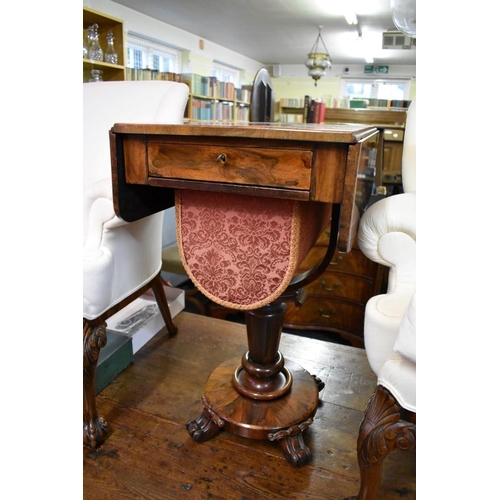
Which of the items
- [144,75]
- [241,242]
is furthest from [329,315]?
[144,75]

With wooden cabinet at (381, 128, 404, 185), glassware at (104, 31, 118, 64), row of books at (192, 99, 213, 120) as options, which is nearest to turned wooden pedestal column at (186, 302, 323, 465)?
wooden cabinet at (381, 128, 404, 185)

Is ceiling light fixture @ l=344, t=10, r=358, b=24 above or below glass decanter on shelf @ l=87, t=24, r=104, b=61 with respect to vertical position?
above

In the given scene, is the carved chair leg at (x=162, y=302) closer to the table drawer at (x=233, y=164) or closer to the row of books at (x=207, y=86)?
the table drawer at (x=233, y=164)

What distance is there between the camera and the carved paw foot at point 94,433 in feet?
3.23

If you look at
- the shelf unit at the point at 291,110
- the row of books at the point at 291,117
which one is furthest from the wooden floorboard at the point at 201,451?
the shelf unit at the point at 291,110

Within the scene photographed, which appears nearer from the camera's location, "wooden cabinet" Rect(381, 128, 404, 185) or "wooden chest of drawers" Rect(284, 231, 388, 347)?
"wooden chest of drawers" Rect(284, 231, 388, 347)

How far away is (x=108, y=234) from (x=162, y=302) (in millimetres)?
473

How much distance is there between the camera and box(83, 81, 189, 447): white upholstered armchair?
0.99 metres

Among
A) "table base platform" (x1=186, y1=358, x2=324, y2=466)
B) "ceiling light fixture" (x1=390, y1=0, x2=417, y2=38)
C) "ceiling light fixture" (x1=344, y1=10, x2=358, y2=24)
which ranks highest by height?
"ceiling light fixture" (x1=344, y1=10, x2=358, y2=24)

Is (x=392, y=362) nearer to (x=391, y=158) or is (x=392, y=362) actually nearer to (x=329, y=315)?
(x=329, y=315)

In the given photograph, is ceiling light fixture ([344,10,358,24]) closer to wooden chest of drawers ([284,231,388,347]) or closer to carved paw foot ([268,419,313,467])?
wooden chest of drawers ([284,231,388,347])

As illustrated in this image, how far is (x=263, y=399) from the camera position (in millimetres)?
1030
